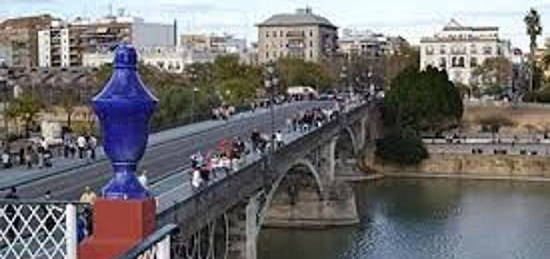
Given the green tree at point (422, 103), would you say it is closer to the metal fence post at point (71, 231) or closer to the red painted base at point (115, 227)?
the red painted base at point (115, 227)

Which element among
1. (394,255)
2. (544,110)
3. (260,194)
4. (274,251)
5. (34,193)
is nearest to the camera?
(34,193)

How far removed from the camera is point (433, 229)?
183 ft

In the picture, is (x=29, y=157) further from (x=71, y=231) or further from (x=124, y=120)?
(x=71, y=231)

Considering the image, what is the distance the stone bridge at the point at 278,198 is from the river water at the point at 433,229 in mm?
1983

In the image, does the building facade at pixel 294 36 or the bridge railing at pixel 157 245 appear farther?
the building facade at pixel 294 36

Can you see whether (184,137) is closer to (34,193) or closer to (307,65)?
(34,193)

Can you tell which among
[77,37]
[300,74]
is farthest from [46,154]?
[77,37]

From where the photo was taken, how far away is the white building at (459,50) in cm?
17139

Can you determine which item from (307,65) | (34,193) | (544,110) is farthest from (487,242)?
(307,65)

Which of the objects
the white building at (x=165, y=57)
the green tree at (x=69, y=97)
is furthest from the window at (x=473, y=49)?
the green tree at (x=69, y=97)

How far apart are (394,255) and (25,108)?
39958 millimetres

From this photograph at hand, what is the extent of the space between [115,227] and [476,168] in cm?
7792

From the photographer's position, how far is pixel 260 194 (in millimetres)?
37500

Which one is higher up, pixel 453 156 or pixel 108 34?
pixel 108 34
